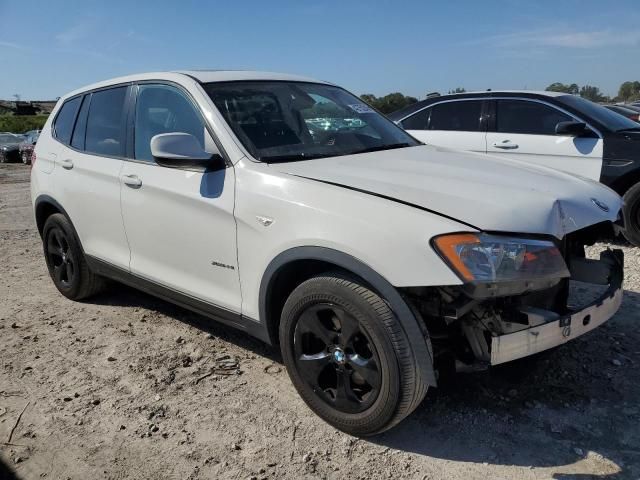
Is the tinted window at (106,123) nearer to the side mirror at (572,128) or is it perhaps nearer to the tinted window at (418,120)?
the tinted window at (418,120)

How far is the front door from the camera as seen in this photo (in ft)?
10.1

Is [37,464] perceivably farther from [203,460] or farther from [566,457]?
[566,457]

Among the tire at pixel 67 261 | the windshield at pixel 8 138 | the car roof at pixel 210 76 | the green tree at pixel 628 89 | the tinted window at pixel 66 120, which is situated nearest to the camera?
the car roof at pixel 210 76

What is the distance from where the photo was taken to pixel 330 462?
2590mm

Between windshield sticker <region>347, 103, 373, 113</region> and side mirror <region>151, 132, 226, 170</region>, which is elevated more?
windshield sticker <region>347, 103, 373, 113</region>

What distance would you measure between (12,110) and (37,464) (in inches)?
2758

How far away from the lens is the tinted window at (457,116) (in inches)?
263

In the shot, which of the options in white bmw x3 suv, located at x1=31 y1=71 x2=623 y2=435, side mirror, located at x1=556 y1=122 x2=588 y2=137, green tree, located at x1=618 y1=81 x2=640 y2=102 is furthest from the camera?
green tree, located at x1=618 y1=81 x2=640 y2=102

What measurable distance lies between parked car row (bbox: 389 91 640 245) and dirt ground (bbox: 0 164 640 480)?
2210 millimetres

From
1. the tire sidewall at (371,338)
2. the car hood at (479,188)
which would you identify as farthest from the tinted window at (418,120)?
the tire sidewall at (371,338)

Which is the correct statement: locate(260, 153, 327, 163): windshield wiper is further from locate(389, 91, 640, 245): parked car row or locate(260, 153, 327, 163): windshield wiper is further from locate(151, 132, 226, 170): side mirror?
locate(389, 91, 640, 245): parked car row

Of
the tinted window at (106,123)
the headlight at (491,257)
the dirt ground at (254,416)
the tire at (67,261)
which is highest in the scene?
the tinted window at (106,123)

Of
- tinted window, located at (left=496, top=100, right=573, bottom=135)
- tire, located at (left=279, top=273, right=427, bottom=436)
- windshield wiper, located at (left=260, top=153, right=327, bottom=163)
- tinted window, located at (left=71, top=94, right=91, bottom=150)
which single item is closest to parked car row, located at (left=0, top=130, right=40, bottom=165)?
tinted window, located at (left=71, top=94, right=91, bottom=150)

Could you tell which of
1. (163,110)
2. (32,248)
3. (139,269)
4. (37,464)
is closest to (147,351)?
(139,269)
